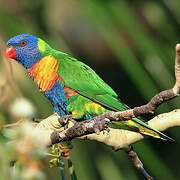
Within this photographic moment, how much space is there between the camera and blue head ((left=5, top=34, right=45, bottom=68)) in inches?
84.7

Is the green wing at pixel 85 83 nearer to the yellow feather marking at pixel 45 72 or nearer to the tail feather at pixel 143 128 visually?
the yellow feather marking at pixel 45 72

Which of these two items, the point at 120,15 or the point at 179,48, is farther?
the point at 120,15

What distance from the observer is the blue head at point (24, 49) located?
2.15 metres

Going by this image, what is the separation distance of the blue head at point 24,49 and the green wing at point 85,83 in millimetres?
242

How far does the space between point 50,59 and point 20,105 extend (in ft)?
4.92

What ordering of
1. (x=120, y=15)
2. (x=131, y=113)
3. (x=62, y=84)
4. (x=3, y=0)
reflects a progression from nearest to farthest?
1. (x=131, y=113)
2. (x=120, y=15)
3. (x=62, y=84)
4. (x=3, y=0)

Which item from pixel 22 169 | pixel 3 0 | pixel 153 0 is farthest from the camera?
pixel 3 0

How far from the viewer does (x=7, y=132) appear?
0.54 metres

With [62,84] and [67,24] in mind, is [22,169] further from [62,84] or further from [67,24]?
[67,24]

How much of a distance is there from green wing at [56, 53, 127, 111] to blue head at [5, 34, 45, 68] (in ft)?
0.79

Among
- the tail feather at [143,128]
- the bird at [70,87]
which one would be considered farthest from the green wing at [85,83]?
the tail feather at [143,128]

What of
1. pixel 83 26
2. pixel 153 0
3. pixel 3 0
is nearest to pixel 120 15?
pixel 153 0

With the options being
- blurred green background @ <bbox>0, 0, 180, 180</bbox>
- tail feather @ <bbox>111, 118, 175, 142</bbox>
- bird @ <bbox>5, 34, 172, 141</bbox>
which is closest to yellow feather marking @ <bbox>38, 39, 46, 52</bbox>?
bird @ <bbox>5, 34, 172, 141</bbox>

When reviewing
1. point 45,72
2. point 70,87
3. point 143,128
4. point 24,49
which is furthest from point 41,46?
point 143,128
